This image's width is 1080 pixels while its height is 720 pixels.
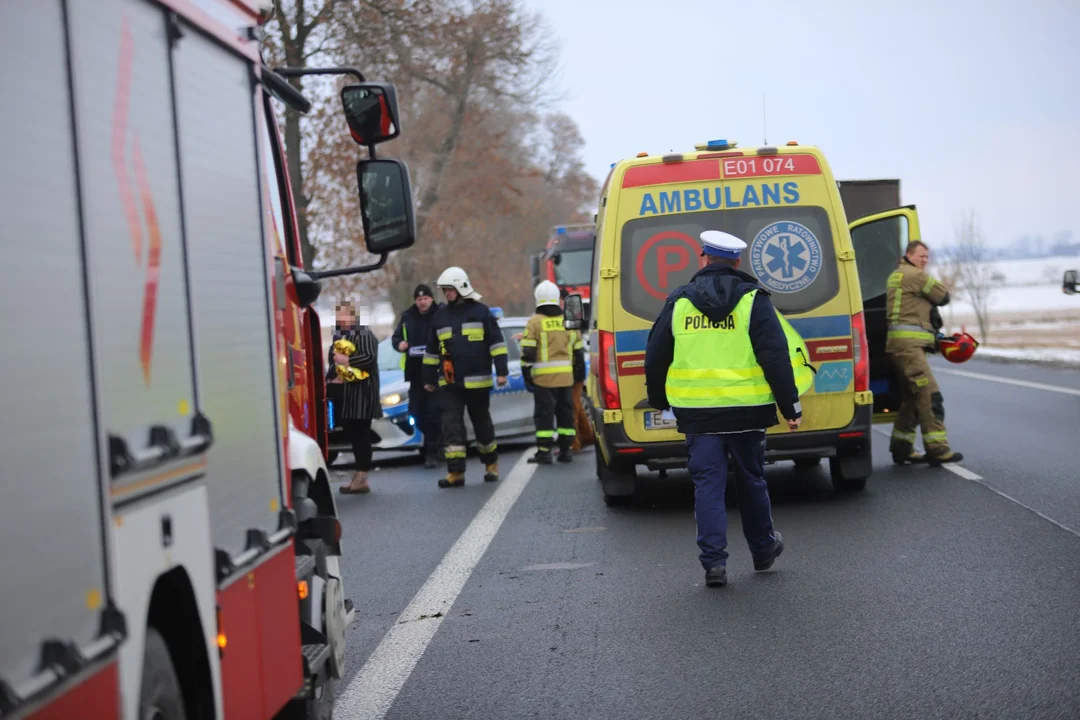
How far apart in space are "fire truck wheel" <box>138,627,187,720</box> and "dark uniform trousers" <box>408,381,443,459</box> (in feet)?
A: 39.4

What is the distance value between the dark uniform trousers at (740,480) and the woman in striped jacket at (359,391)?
4.62 m

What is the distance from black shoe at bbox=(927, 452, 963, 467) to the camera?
12.8m

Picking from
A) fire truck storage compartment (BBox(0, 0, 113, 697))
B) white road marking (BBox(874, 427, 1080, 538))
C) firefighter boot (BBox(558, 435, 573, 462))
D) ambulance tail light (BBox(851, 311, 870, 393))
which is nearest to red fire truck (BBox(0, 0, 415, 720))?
fire truck storage compartment (BBox(0, 0, 113, 697))

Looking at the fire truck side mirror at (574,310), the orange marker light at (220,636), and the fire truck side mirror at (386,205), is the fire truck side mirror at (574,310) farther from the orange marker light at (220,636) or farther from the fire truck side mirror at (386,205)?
the orange marker light at (220,636)

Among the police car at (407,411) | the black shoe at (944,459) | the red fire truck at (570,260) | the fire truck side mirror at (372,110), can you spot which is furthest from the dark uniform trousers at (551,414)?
the red fire truck at (570,260)

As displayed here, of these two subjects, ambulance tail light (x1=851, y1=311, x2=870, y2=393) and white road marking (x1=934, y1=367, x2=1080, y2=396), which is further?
white road marking (x1=934, y1=367, x2=1080, y2=396)

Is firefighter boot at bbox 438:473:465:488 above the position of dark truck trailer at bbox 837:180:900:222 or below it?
below

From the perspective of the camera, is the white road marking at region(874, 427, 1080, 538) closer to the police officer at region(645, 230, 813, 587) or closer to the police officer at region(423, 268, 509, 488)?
the police officer at region(645, 230, 813, 587)

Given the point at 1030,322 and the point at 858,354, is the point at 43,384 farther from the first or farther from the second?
the point at 1030,322

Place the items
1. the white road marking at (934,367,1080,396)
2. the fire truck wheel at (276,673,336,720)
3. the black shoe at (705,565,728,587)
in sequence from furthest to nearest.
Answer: the white road marking at (934,367,1080,396) < the black shoe at (705,565,728,587) < the fire truck wheel at (276,673,336,720)

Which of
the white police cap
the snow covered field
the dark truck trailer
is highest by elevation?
the dark truck trailer

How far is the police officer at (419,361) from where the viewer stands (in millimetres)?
15078

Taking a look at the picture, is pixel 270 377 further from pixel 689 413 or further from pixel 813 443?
pixel 813 443

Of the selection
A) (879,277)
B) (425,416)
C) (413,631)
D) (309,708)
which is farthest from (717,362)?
(425,416)
